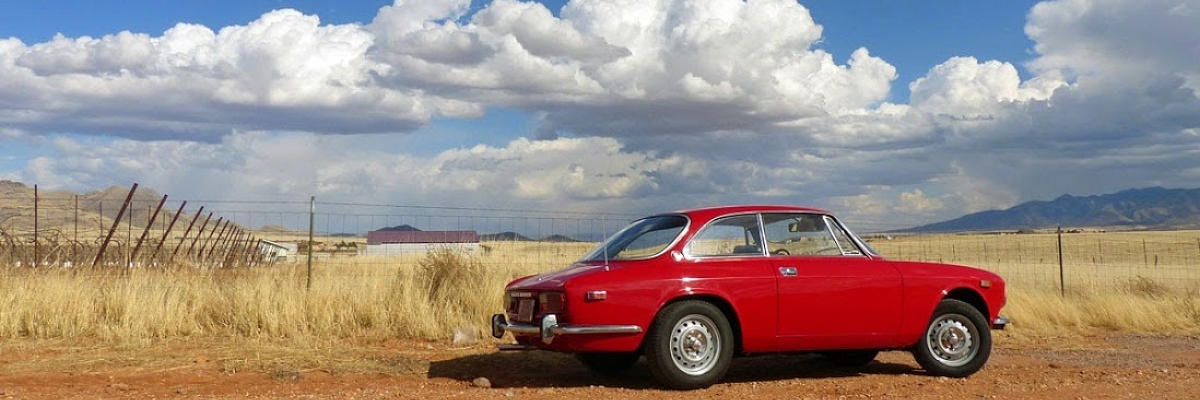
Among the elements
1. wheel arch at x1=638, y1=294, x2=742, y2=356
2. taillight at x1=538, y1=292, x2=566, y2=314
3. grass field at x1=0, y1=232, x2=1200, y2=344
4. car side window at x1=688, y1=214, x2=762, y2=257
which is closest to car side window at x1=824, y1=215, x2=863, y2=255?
car side window at x1=688, y1=214, x2=762, y2=257

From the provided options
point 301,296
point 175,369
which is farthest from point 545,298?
point 301,296

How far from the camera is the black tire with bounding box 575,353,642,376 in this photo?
8859mm

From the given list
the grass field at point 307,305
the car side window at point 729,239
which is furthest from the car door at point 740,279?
the grass field at point 307,305

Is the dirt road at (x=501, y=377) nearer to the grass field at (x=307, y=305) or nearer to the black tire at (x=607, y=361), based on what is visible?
the black tire at (x=607, y=361)

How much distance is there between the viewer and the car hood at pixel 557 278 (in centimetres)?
786

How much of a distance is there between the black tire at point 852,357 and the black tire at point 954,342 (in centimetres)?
66

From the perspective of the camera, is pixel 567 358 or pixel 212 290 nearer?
pixel 567 358

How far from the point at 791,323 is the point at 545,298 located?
1905 millimetres

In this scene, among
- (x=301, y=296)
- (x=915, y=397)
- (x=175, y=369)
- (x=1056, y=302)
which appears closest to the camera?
(x=915, y=397)

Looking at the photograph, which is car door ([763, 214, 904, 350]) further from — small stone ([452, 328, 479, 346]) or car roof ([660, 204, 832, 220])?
small stone ([452, 328, 479, 346])

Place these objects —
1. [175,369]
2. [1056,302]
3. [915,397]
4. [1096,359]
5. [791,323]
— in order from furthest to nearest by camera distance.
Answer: [1056,302] < [1096,359] < [175,369] < [791,323] < [915,397]

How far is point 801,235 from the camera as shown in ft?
28.1

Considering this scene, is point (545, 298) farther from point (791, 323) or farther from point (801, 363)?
point (801, 363)

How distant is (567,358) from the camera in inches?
402
